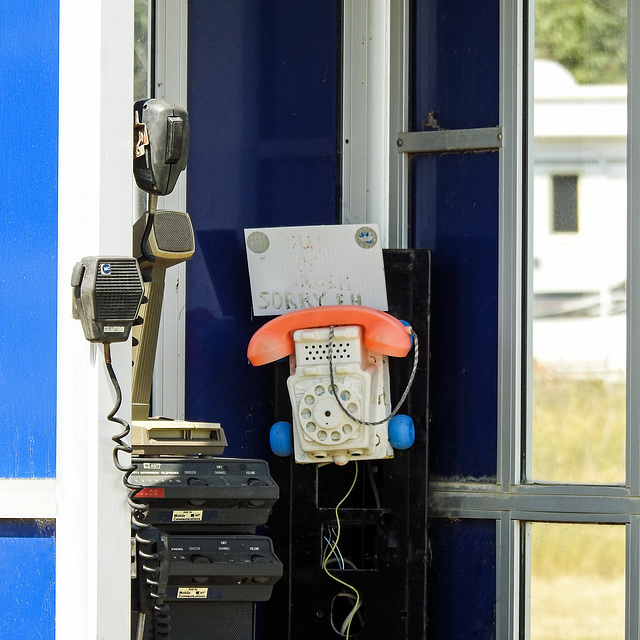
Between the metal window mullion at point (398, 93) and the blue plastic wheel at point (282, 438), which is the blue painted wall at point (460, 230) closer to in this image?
the metal window mullion at point (398, 93)

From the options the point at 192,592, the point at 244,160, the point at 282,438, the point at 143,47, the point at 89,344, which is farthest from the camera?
the point at 244,160

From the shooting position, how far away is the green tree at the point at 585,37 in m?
3.44

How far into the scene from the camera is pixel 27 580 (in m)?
1.99

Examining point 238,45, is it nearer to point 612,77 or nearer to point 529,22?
point 529,22

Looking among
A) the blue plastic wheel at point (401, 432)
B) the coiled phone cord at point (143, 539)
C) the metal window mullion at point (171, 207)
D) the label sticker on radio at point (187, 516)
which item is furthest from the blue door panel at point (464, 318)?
the coiled phone cord at point (143, 539)

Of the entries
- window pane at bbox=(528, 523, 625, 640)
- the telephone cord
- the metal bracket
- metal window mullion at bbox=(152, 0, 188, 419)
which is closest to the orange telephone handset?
metal window mullion at bbox=(152, 0, 188, 419)

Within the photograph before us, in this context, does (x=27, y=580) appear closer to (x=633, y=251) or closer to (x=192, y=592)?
(x=192, y=592)

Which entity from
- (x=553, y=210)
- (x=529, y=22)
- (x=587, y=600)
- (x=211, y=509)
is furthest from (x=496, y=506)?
(x=529, y=22)

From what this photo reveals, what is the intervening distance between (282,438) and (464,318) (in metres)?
0.65

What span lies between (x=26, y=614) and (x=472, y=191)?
2009mm

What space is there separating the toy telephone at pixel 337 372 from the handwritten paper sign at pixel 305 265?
19 cm

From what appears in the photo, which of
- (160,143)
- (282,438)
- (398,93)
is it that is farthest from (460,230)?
(160,143)

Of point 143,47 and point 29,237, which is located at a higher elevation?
point 143,47

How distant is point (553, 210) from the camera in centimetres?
351
